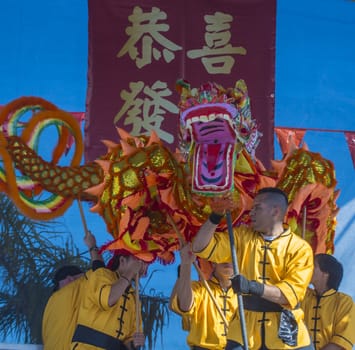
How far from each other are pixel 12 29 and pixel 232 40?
1230 mm

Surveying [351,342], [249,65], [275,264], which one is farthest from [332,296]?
[249,65]

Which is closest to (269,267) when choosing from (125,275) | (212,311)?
(212,311)

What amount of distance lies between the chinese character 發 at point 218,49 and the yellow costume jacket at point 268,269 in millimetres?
1746

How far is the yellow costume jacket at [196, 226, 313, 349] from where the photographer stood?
402cm

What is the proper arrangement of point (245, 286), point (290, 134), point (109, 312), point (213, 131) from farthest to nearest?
point (290, 134) → point (109, 312) → point (213, 131) → point (245, 286)

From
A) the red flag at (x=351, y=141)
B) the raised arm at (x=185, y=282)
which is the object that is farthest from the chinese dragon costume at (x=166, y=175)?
the red flag at (x=351, y=141)

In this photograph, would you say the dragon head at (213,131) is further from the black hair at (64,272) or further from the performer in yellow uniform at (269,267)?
the black hair at (64,272)

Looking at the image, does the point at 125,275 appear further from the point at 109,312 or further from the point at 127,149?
the point at 127,149

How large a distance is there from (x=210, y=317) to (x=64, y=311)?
73cm

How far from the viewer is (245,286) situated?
Result: 3.84 metres

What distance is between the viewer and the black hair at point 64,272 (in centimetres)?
520

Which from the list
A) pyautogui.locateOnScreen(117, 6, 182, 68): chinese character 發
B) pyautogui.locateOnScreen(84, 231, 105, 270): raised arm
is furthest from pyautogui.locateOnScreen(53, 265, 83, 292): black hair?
pyautogui.locateOnScreen(117, 6, 182, 68): chinese character 發

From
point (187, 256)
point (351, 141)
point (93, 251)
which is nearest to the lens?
point (187, 256)

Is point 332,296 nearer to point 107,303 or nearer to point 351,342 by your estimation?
point 351,342
